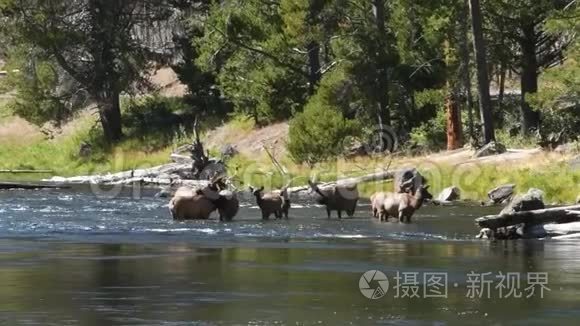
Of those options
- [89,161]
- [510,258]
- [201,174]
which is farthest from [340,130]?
[510,258]

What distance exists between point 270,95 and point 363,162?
511 inches

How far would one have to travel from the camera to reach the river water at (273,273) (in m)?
16.2

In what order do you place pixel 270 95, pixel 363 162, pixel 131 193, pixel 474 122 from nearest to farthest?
pixel 131 193, pixel 363 162, pixel 474 122, pixel 270 95

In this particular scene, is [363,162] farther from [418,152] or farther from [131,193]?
[131,193]

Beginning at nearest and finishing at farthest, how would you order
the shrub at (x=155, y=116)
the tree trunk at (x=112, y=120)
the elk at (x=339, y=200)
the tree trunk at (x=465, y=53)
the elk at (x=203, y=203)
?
the elk at (x=203, y=203) → the elk at (x=339, y=200) → the tree trunk at (x=465, y=53) → the shrub at (x=155, y=116) → the tree trunk at (x=112, y=120)

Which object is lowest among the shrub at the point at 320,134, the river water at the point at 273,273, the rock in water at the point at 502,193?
the river water at the point at 273,273

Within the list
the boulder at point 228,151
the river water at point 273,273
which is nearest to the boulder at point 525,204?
the river water at point 273,273

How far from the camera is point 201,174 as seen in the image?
47.4 metres

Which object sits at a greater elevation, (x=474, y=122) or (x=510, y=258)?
(x=474, y=122)

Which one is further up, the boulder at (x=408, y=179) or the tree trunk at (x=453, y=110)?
the tree trunk at (x=453, y=110)

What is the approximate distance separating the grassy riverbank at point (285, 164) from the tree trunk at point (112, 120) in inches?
48.7

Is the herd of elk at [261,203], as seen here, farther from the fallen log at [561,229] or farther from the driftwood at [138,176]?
the driftwood at [138,176]

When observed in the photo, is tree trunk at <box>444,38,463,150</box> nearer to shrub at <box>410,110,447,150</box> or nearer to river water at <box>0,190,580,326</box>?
shrub at <box>410,110,447,150</box>

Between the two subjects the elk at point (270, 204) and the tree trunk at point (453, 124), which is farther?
the tree trunk at point (453, 124)
